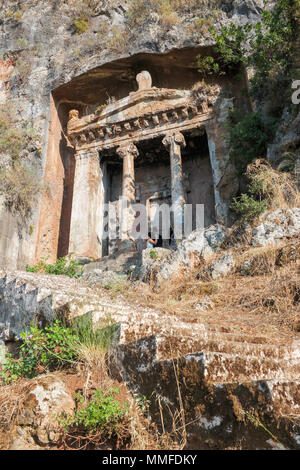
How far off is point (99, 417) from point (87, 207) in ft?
35.6

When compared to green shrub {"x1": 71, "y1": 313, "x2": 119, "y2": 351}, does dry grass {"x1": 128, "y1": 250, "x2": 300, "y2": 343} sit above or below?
above

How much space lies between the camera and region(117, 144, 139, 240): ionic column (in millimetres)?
12078

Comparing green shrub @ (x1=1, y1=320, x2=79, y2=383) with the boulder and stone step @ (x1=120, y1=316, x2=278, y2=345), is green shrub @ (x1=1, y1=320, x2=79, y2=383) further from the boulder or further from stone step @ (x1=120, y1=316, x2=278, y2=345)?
the boulder

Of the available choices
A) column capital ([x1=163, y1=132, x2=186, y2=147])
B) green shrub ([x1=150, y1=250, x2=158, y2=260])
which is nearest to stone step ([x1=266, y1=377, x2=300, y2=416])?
green shrub ([x1=150, y1=250, x2=158, y2=260])

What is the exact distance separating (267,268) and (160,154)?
29.7 feet

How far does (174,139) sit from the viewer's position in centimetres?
1252

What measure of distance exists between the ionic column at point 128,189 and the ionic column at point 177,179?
4.24 feet

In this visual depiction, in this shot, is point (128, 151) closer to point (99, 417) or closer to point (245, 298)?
point (245, 298)

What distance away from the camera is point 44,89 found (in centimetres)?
1448

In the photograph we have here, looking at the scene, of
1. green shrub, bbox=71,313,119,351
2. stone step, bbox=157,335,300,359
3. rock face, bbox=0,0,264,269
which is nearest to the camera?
stone step, bbox=157,335,300,359

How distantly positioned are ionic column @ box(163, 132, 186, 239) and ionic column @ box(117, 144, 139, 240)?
4.24 ft

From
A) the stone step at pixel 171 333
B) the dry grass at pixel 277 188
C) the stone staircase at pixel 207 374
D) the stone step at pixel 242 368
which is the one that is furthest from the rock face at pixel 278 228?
the stone step at pixel 242 368

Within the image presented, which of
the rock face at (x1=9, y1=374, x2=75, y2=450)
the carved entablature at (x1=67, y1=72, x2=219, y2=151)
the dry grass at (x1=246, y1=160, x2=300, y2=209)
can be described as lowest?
the rock face at (x1=9, y1=374, x2=75, y2=450)

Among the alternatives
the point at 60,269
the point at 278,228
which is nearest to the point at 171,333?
the point at 278,228
